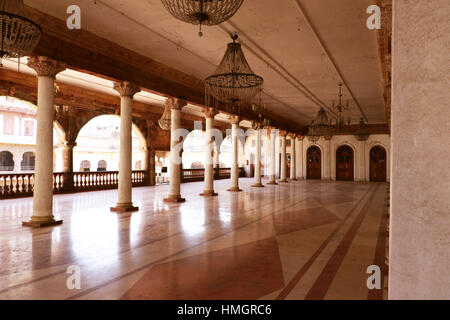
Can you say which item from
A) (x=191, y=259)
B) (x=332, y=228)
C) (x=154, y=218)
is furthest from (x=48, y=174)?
(x=332, y=228)

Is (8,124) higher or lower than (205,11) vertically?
higher

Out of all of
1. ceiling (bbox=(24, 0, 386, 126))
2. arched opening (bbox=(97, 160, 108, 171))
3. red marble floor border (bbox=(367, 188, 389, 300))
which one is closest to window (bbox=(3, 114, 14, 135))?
arched opening (bbox=(97, 160, 108, 171))

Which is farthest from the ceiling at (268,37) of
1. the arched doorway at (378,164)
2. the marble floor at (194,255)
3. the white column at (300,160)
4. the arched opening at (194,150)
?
the arched opening at (194,150)

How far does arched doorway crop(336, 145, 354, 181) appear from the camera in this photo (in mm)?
23953

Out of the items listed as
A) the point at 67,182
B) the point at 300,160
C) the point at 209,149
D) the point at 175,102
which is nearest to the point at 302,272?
the point at 175,102

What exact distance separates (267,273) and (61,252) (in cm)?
288

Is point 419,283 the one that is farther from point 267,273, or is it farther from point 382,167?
point 382,167

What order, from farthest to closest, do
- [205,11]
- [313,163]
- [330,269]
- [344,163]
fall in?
[313,163]
[344,163]
[330,269]
[205,11]

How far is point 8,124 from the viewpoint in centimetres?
2500

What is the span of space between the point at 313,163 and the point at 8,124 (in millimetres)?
24513

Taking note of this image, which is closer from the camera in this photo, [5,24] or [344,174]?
[5,24]

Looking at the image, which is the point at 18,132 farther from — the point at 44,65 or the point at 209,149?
the point at 44,65

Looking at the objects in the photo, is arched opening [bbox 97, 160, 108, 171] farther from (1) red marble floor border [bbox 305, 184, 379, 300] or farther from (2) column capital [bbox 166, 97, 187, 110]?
(1) red marble floor border [bbox 305, 184, 379, 300]
